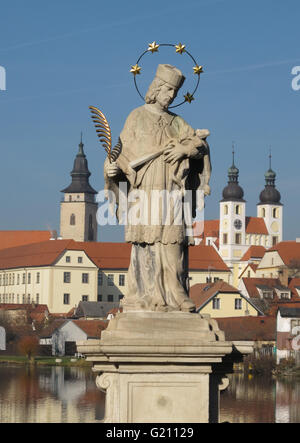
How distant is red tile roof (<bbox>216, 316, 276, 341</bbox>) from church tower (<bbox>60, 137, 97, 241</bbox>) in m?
95.9

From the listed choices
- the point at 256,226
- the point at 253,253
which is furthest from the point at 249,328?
the point at 256,226

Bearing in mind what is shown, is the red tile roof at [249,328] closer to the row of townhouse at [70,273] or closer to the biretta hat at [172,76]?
the row of townhouse at [70,273]

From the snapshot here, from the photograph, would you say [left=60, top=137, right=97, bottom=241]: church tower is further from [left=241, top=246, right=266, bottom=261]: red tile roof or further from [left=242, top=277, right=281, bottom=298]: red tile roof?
[left=242, top=277, right=281, bottom=298]: red tile roof

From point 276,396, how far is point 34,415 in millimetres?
16494

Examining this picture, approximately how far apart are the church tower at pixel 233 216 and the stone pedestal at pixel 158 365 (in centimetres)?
17132

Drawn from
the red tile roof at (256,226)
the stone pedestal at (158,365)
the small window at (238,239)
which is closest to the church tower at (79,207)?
the small window at (238,239)

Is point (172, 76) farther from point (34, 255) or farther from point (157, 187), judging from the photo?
point (34, 255)

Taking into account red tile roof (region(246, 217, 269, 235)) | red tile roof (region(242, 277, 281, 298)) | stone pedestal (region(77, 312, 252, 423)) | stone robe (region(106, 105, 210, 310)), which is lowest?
stone pedestal (region(77, 312, 252, 423))

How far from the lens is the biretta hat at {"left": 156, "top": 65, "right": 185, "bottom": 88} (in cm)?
874

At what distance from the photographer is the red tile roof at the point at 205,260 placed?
142 m

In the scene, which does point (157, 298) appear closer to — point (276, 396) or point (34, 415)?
point (34, 415)

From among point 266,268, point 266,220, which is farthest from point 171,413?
point 266,220

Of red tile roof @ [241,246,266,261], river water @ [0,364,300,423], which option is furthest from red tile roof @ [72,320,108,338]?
red tile roof @ [241,246,266,261]

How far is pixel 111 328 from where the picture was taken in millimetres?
7980
